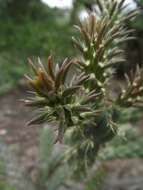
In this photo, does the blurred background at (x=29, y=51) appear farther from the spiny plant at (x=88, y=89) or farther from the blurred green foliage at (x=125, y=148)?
the spiny plant at (x=88, y=89)

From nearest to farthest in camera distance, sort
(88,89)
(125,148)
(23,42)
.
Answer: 1. (88,89)
2. (125,148)
3. (23,42)

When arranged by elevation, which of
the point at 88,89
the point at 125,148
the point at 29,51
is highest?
the point at 29,51

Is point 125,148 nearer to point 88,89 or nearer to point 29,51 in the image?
point 88,89

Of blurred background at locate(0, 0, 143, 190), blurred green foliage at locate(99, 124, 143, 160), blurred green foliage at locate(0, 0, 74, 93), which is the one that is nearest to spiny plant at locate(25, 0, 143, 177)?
blurred green foliage at locate(99, 124, 143, 160)

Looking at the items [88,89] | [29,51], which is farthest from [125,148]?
[29,51]

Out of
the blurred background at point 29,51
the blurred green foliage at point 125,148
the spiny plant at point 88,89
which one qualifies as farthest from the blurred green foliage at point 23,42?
the spiny plant at point 88,89

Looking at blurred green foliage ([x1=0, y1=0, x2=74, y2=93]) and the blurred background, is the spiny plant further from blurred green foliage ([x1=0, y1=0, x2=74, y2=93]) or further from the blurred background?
blurred green foliage ([x1=0, y1=0, x2=74, y2=93])
